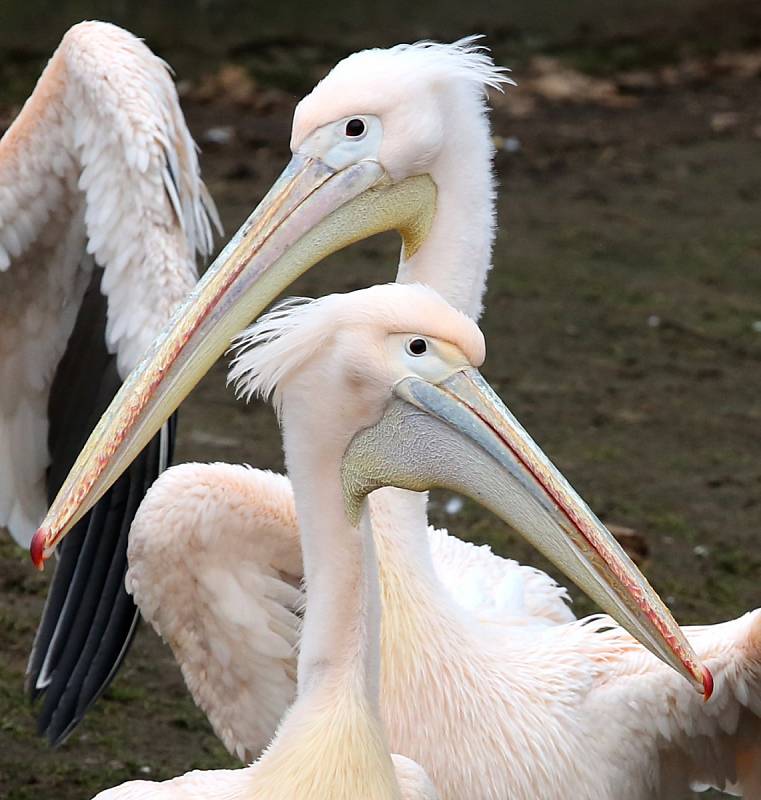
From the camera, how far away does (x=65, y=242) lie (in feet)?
13.3

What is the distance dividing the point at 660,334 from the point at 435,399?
4.16 meters

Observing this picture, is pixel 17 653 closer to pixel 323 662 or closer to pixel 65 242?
pixel 65 242

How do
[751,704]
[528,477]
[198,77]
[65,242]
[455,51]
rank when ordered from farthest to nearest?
[198,77] → [65,242] → [455,51] → [751,704] → [528,477]

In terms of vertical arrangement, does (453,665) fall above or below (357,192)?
below

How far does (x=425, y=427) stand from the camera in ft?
8.29

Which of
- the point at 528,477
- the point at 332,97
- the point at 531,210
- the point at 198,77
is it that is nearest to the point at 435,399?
the point at 528,477

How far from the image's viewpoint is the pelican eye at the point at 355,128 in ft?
10.4

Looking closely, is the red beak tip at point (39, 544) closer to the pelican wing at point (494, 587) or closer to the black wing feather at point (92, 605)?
the pelican wing at point (494, 587)

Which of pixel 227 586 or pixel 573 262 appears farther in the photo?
pixel 573 262

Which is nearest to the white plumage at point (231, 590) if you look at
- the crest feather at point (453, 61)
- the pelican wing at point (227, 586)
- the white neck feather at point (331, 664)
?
the pelican wing at point (227, 586)

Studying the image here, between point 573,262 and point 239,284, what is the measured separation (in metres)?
4.38

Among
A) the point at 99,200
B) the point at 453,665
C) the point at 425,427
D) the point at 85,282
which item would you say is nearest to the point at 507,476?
the point at 425,427

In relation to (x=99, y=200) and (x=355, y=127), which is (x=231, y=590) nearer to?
(x=355, y=127)

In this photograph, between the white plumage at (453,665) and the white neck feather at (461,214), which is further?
the white neck feather at (461,214)
